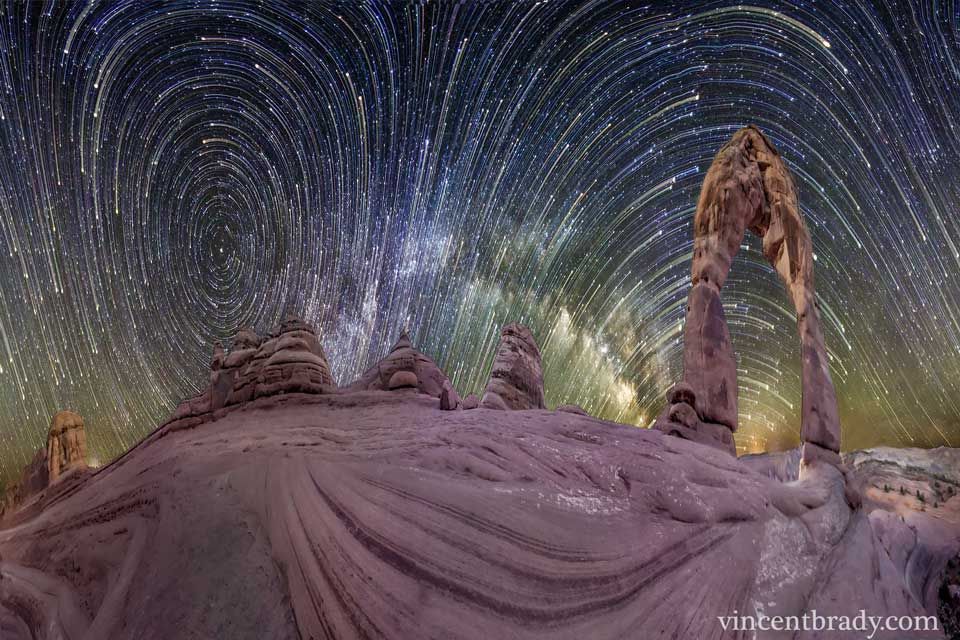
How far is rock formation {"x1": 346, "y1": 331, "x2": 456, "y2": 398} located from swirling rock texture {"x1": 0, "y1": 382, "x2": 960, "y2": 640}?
7.38 ft

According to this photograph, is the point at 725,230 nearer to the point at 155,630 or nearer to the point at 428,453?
the point at 428,453

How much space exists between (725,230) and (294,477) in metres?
8.24

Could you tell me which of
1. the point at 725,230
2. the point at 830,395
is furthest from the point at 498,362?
the point at 830,395

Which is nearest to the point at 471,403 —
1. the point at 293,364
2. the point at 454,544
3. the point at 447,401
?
the point at 447,401

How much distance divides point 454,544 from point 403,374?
4.95 m

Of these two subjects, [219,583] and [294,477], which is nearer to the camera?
[219,583]

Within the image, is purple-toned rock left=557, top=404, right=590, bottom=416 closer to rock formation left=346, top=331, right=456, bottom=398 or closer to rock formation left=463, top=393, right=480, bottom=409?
rock formation left=463, top=393, right=480, bottom=409

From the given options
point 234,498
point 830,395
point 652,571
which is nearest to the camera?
point 652,571

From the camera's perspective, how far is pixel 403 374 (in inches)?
363

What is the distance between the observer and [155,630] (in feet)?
13.1

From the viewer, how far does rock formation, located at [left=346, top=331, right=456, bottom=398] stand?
9.21 meters

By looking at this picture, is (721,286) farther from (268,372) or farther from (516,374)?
(268,372)

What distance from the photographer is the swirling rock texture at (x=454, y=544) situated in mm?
4109

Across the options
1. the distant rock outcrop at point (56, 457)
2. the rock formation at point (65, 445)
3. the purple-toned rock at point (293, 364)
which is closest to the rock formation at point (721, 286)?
the purple-toned rock at point (293, 364)
